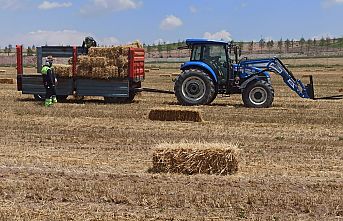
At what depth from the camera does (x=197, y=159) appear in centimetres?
906

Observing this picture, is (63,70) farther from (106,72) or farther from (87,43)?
(106,72)

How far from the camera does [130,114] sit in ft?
57.8

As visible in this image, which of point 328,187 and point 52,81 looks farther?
point 52,81

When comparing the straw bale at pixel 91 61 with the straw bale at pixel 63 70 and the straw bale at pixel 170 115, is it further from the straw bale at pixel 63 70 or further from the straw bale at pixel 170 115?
the straw bale at pixel 170 115

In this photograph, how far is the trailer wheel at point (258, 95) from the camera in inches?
779

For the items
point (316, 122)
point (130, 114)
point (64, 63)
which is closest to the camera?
point (316, 122)

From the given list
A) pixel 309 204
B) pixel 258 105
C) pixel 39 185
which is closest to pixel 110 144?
pixel 39 185

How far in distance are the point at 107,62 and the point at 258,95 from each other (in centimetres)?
520

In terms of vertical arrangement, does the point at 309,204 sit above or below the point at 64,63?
below

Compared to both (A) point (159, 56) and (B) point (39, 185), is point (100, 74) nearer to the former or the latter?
(B) point (39, 185)

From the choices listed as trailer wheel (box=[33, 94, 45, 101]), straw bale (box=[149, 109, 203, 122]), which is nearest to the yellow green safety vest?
trailer wheel (box=[33, 94, 45, 101])

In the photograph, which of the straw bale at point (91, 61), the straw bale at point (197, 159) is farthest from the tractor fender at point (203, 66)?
the straw bale at point (197, 159)

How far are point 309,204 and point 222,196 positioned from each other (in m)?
1.08

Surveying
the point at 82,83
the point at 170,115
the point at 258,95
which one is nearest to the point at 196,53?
the point at 258,95
